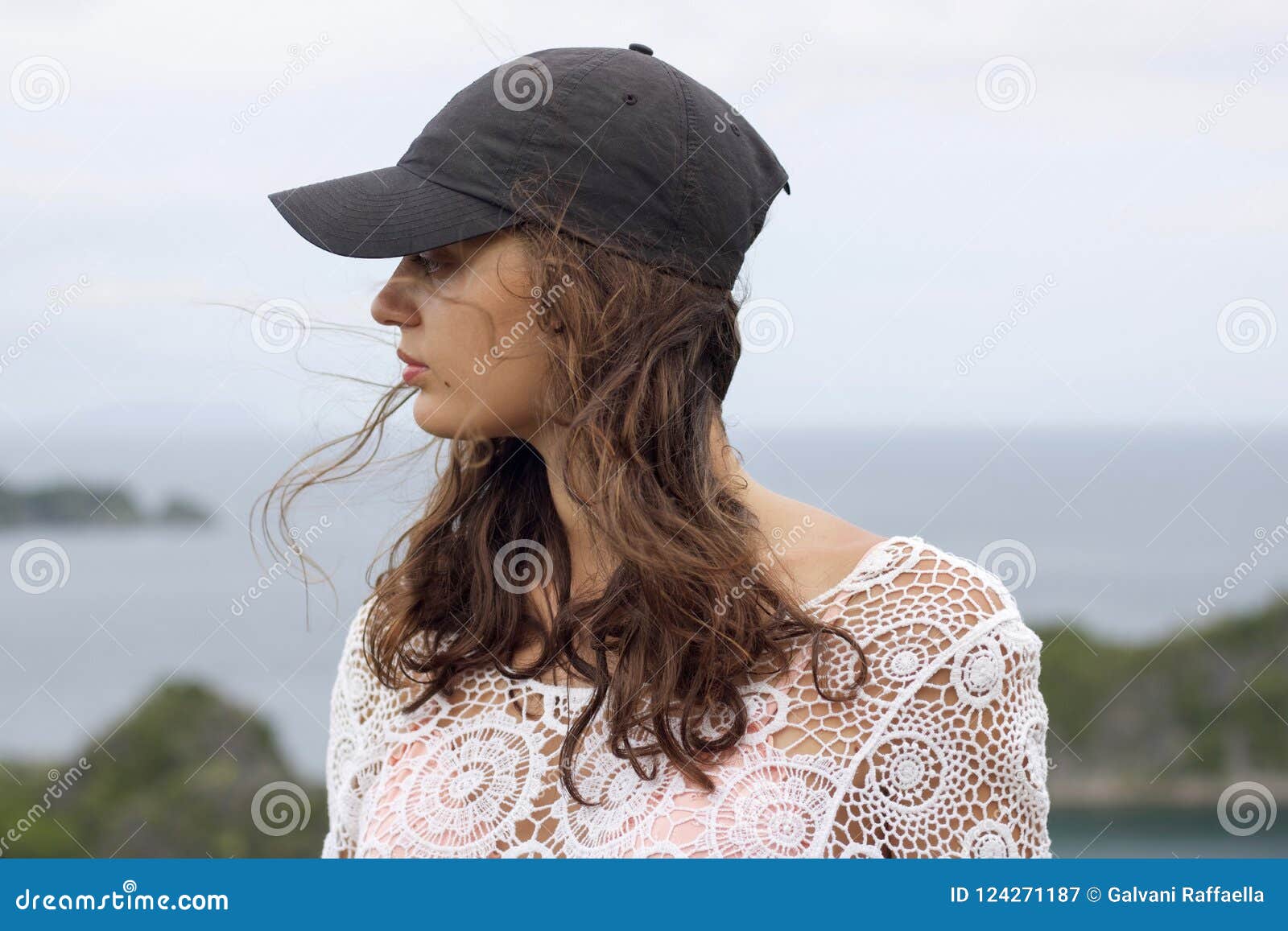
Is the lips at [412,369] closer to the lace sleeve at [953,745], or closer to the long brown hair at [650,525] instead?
the long brown hair at [650,525]

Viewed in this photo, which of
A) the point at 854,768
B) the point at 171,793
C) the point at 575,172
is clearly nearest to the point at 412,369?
the point at 575,172

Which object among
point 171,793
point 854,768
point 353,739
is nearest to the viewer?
point 854,768

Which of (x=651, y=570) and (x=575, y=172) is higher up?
(x=575, y=172)

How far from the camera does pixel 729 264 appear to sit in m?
1.74

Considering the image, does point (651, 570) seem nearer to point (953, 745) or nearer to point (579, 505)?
point (579, 505)

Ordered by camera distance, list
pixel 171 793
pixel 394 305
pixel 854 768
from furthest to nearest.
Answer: pixel 171 793, pixel 394 305, pixel 854 768

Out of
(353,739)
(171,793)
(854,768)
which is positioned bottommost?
(171,793)

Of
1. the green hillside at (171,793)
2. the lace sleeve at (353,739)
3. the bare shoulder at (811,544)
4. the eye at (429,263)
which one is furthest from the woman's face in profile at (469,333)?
the green hillside at (171,793)

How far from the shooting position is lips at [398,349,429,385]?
65.9 inches

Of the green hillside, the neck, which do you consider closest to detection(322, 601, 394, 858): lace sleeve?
the neck

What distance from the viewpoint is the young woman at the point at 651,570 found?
157 cm

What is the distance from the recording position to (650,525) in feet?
5.38

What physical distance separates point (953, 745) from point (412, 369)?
0.86 meters

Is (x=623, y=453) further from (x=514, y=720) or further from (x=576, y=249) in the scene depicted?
(x=514, y=720)
